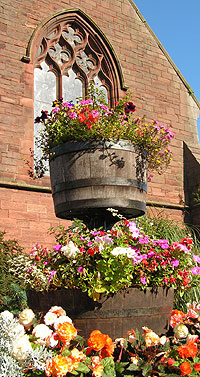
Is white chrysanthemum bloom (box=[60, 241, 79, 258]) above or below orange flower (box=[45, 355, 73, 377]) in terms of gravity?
above

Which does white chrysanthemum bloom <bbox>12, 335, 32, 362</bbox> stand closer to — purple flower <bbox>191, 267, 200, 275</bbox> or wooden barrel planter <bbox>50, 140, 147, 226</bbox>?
wooden barrel planter <bbox>50, 140, 147, 226</bbox>

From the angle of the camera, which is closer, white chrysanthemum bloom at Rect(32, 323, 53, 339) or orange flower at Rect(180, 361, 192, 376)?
orange flower at Rect(180, 361, 192, 376)

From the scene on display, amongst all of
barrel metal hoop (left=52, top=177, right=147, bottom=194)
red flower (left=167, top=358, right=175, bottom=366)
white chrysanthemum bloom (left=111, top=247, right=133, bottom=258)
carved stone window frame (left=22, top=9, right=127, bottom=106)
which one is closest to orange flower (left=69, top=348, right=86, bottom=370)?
red flower (left=167, top=358, right=175, bottom=366)

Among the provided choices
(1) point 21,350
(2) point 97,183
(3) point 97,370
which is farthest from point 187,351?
(2) point 97,183

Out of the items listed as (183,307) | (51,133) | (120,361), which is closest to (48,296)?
(120,361)

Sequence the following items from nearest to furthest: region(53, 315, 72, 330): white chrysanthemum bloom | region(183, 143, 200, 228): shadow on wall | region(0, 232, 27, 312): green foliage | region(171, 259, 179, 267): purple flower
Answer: region(53, 315, 72, 330): white chrysanthemum bloom < region(171, 259, 179, 267): purple flower < region(0, 232, 27, 312): green foliage < region(183, 143, 200, 228): shadow on wall

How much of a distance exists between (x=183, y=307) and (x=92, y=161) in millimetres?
2851

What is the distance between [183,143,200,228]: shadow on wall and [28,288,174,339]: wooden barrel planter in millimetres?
7846

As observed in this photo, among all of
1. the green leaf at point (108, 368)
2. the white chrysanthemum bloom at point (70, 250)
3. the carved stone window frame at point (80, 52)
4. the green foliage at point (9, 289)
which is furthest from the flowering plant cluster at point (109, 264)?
the carved stone window frame at point (80, 52)

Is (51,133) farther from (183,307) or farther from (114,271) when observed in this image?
(183,307)

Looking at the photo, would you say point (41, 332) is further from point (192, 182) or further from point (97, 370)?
point (192, 182)

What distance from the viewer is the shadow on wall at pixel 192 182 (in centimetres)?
1126

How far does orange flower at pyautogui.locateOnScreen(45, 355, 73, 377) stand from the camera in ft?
8.14

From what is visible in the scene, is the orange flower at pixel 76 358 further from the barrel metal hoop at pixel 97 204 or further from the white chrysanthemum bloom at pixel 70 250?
the barrel metal hoop at pixel 97 204
